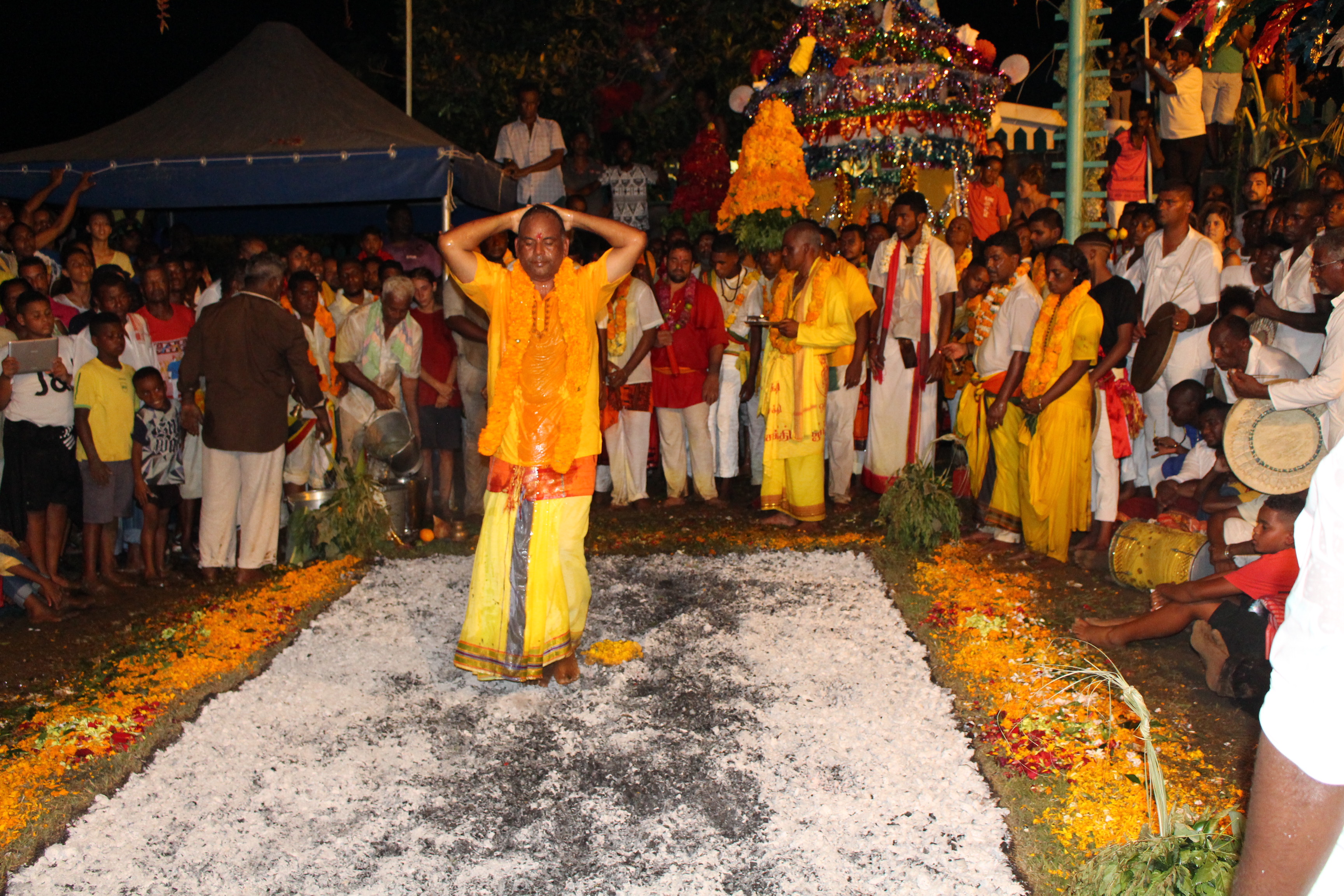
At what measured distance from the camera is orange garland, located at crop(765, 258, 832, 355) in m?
7.98

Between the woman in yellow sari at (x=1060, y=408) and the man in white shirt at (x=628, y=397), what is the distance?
117 inches

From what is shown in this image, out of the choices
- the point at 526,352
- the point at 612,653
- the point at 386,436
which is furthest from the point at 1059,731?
the point at 386,436

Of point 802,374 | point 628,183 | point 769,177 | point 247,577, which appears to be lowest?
point 247,577

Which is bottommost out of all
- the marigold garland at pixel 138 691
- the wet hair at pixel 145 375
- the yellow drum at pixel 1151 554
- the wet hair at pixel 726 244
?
the marigold garland at pixel 138 691

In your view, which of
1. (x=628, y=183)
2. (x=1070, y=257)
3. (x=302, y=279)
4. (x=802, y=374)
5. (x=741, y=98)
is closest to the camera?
(x=1070, y=257)

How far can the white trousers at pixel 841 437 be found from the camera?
28.3ft

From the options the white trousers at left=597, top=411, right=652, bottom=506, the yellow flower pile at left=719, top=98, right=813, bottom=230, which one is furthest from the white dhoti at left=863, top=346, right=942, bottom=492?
the white trousers at left=597, top=411, right=652, bottom=506

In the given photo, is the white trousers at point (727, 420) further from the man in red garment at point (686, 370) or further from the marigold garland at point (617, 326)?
the marigold garland at point (617, 326)

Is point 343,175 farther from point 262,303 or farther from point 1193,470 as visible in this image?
point 1193,470

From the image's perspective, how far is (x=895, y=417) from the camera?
8.89m

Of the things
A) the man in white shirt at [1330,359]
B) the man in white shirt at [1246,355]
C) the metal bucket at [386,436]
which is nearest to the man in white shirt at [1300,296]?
the man in white shirt at [1246,355]

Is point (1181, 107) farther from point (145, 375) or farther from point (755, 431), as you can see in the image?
point (145, 375)

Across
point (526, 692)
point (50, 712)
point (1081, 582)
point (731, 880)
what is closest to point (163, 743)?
point (50, 712)

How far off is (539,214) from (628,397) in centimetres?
402
